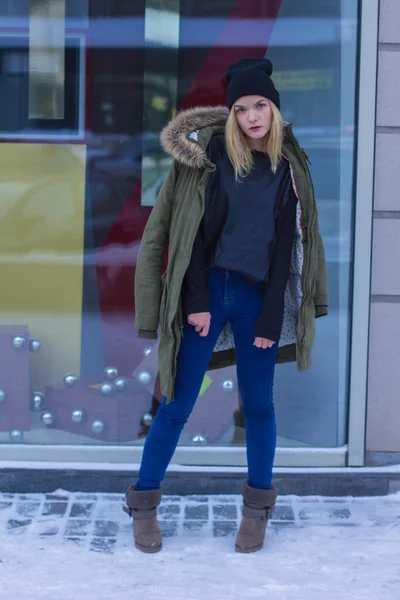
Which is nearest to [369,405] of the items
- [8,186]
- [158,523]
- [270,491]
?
[270,491]

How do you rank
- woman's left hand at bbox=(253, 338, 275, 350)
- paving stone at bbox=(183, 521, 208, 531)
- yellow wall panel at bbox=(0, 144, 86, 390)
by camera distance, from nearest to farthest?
1. woman's left hand at bbox=(253, 338, 275, 350)
2. paving stone at bbox=(183, 521, 208, 531)
3. yellow wall panel at bbox=(0, 144, 86, 390)

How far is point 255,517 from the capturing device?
3.41 m

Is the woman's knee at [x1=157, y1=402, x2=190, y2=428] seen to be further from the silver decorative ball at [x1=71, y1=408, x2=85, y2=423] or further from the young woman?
the silver decorative ball at [x1=71, y1=408, x2=85, y2=423]

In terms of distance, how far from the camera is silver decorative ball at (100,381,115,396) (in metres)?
4.11

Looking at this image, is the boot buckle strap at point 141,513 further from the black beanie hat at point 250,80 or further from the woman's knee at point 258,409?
the black beanie hat at point 250,80

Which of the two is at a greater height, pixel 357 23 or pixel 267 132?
pixel 357 23

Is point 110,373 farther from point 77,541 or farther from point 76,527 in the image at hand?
point 77,541

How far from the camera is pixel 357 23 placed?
386cm

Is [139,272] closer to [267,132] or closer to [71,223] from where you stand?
[267,132]

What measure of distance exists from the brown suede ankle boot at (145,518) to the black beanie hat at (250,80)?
1.53m

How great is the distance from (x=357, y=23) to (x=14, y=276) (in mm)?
1967

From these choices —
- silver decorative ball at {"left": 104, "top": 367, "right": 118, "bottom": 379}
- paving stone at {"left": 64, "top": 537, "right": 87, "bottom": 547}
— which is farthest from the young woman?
silver decorative ball at {"left": 104, "top": 367, "right": 118, "bottom": 379}

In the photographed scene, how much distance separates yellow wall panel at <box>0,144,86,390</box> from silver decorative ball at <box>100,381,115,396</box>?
0.16m

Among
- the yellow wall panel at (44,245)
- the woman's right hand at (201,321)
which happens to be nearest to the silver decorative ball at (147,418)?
the yellow wall panel at (44,245)
